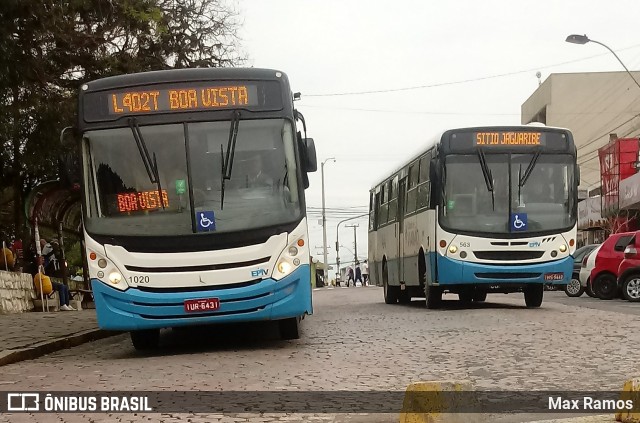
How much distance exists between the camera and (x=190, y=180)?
11.2 m

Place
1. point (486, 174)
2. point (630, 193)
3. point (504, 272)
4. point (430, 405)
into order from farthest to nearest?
point (630, 193), point (486, 174), point (504, 272), point (430, 405)

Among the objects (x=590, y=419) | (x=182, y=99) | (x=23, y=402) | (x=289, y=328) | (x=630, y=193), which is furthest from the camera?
(x=630, y=193)

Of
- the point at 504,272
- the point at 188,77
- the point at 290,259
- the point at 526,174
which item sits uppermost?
the point at 188,77

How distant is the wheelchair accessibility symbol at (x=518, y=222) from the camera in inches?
682

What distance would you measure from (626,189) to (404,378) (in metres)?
34.3

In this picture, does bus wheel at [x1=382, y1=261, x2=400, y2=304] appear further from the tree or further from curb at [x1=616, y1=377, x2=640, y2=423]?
curb at [x1=616, y1=377, x2=640, y2=423]

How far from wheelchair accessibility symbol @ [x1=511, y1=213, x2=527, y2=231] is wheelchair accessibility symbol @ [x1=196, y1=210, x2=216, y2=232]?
7.85 meters

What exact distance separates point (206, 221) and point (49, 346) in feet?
11.2

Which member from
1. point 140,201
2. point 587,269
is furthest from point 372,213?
point 140,201

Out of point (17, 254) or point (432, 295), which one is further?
point (17, 254)

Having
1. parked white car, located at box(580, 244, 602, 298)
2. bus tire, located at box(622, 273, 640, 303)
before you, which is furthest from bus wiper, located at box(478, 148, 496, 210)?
parked white car, located at box(580, 244, 602, 298)

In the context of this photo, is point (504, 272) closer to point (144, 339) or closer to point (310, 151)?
point (310, 151)

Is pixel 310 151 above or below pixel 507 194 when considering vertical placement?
above

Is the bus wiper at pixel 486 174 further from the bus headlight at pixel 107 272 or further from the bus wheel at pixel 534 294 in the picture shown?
the bus headlight at pixel 107 272
